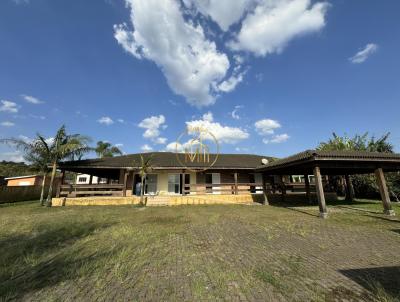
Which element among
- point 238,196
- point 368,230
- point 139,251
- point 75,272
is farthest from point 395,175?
point 75,272

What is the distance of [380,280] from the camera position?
3.80 metres

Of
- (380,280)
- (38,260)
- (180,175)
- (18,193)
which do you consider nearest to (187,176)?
(180,175)

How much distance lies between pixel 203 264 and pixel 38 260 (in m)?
4.06

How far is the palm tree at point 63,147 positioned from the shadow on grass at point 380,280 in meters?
18.9

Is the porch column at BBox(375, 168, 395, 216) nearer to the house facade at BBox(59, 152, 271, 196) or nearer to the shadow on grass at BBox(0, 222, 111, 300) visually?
the house facade at BBox(59, 152, 271, 196)

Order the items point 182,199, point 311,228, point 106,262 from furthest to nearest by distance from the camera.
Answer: point 182,199, point 311,228, point 106,262

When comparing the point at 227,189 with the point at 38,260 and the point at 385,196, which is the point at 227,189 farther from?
the point at 38,260

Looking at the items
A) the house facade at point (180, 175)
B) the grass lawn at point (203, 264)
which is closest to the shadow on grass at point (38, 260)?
the grass lawn at point (203, 264)

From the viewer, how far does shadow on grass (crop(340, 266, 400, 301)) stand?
3.33 metres

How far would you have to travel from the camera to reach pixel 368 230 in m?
7.61

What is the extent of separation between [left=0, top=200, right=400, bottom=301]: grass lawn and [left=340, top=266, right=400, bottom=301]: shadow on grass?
0.02m

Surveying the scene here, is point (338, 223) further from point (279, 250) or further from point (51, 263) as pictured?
point (51, 263)

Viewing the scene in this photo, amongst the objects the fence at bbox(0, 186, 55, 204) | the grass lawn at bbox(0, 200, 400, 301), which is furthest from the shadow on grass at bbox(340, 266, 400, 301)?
the fence at bbox(0, 186, 55, 204)

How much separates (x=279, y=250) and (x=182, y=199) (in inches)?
499
